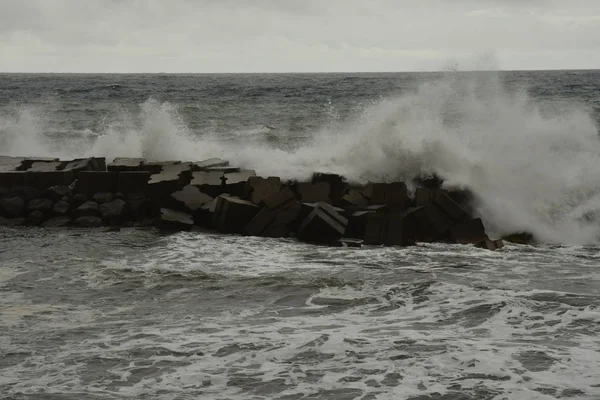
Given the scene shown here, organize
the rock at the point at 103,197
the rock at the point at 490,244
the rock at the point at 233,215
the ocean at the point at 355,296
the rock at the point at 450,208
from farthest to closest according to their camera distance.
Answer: the rock at the point at 103,197, the rock at the point at 233,215, the rock at the point at 450,208, the rock at the point at 490,244, the ocean at the point at 355,296

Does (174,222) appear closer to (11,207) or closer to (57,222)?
(57,222)

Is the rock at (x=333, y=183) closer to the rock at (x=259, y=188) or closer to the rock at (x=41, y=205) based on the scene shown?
the rock at (x=259, y=188)

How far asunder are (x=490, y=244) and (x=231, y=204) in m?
3.53

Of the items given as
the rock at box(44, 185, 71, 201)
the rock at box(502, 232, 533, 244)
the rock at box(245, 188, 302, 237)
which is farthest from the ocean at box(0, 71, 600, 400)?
the rock at box(44, 185, 71, 201)

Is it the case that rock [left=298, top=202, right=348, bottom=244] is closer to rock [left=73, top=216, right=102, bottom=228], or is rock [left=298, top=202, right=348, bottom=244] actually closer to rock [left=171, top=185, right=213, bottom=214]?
rock [left=171, top=185, right=213, bottom=214]

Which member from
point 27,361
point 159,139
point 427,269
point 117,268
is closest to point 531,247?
point 427,269

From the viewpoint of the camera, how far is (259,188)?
36.5 ft

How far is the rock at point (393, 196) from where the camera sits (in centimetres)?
1084

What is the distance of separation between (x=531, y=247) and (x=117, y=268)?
527 centimetres

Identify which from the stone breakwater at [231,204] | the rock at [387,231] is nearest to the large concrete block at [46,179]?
the stone breakwater at [231,204]

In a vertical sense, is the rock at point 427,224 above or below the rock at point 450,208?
below

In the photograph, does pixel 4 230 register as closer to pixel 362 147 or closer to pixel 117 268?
pixel 117 268

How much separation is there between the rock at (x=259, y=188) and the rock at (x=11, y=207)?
338 cm

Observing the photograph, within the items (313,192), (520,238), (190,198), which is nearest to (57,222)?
(190,198)
